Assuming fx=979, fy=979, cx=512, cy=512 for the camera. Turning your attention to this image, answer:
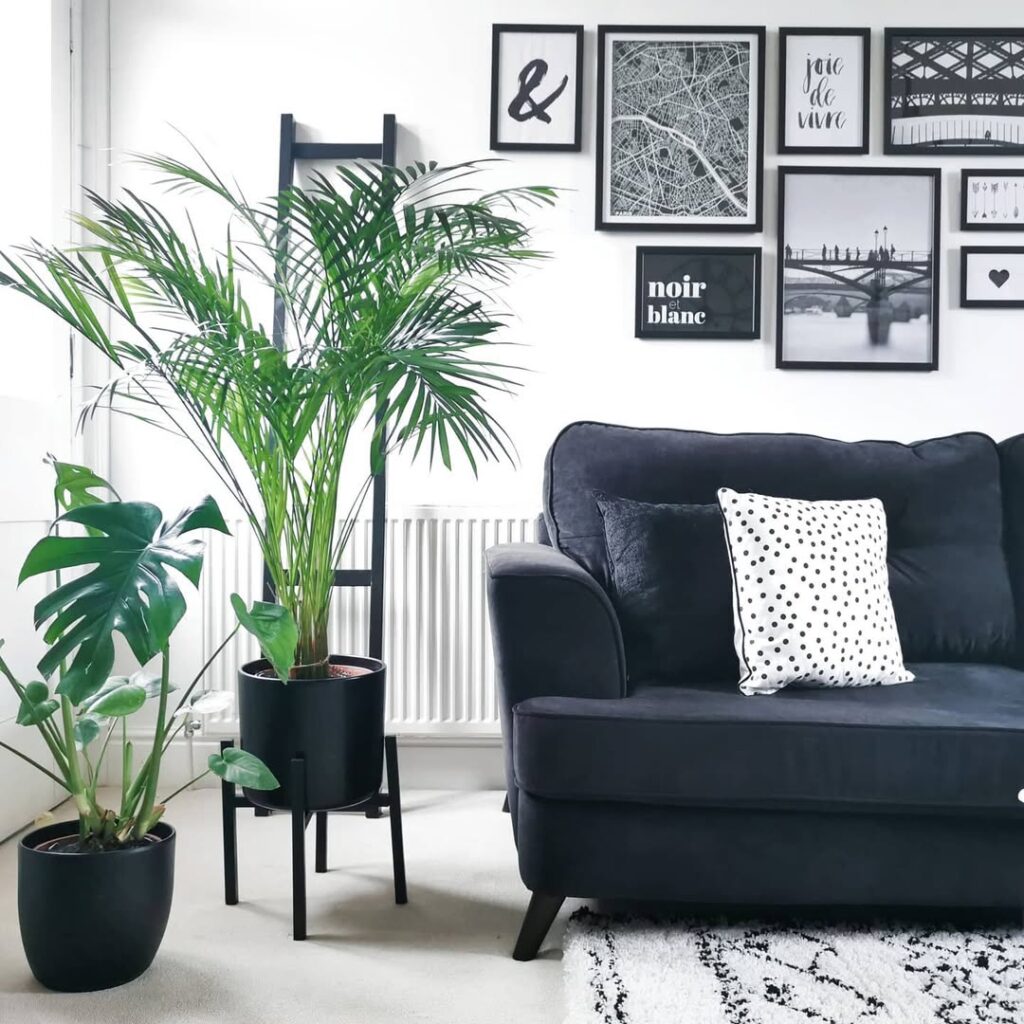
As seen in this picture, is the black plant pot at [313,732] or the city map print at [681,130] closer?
the black plant pot at [313,732]

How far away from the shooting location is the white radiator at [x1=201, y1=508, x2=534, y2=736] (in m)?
2.52

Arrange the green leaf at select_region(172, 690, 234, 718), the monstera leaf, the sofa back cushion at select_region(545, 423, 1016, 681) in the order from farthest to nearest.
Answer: the sofa back cushion at select_region(545, 423, 1016, 681) < the green leaf at select_region(172, 690, 234, 718) < the monstera leaf

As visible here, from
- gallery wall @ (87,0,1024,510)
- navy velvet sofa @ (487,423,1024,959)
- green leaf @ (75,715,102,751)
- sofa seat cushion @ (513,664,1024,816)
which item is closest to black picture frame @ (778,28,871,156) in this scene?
gallery wall @ (87,0,1024,510)

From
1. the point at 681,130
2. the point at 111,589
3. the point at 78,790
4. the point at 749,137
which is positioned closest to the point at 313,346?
the point at 111,589

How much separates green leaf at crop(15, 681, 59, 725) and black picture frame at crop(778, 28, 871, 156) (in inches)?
85.5

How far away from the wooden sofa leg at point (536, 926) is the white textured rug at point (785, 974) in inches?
2.2

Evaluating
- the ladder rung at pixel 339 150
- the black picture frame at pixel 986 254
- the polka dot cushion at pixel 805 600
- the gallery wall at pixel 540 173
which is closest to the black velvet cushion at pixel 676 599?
the polka dot cushion at pixel 805 600

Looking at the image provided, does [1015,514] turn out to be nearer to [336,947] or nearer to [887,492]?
[887,492]

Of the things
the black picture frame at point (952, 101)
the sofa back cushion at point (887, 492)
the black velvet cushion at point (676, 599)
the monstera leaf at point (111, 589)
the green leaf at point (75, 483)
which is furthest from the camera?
the black picture frame at point (952, 101)

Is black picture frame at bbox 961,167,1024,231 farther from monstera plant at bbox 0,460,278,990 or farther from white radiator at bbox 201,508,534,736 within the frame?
monstera plant at bbox 0,460,278,990

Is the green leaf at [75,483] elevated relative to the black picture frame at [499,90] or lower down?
lower down

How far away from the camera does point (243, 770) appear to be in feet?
4.96

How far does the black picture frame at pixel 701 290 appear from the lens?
2.57 meters

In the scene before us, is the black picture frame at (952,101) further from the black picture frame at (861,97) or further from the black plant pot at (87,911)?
the black plant pot at (87,911)
